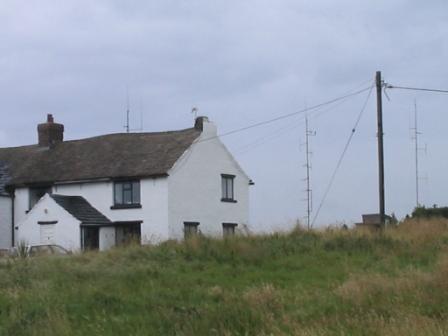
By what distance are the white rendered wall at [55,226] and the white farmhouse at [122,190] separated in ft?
0.17

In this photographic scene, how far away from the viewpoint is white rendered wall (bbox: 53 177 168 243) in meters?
39.0

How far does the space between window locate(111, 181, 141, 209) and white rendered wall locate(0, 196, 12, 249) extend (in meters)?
6.24

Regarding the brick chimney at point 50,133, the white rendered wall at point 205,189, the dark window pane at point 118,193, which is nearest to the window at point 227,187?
the white rendered wall at point 205,189

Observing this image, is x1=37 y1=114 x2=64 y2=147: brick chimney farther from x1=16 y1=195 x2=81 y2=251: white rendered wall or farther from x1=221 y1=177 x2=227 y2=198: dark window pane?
x1=221 y1=177 x2=227 y2=198: dark window pane

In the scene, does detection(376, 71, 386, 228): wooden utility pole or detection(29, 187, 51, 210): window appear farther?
detection(29, 187, 51, 210): window

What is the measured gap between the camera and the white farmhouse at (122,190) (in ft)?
128

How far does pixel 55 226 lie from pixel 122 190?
3.99m

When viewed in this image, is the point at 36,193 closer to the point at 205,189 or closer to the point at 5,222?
the point at 5,222

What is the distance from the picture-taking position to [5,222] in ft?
137

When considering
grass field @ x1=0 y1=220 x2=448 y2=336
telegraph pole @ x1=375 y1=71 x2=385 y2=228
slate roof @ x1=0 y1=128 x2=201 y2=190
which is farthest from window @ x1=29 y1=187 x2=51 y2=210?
grass field @ x1=0 y1=220 x2=448 y2=336

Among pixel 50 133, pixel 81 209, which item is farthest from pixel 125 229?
pixel 50 133

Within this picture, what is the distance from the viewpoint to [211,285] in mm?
16781

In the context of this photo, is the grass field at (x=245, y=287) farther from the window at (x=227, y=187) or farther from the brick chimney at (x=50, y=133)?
the brick chimney at (x=50, y=133)

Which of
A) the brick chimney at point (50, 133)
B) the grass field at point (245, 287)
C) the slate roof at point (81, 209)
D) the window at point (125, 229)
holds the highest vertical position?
the brick chimney at point (50, 133)
